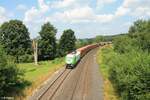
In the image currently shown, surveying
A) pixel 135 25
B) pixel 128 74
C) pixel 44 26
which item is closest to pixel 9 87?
pixel 128 74

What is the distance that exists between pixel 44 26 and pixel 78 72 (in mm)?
55373

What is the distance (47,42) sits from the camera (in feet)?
323

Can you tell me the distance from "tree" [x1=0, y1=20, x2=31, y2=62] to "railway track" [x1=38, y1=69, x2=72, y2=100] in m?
41.8

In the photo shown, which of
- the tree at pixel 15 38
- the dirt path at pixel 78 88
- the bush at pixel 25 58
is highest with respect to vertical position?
the tree at pixel 15 38

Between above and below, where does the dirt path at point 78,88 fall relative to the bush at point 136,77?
below

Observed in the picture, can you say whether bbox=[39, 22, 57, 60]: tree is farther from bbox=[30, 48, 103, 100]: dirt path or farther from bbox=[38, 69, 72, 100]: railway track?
bbox=[30, 48, 103, 100]: dirt path

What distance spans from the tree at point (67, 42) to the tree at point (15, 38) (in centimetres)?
1777

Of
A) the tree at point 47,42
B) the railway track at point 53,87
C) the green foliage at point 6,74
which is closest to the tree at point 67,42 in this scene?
the tree at point 47,42

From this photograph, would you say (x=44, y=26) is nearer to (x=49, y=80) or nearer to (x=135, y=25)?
(x=135, y=25)

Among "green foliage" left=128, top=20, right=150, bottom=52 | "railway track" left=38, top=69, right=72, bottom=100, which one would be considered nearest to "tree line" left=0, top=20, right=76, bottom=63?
"green foliage" left=128, top=20, right=150, bottom=52

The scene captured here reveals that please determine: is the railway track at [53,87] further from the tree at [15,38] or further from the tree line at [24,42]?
the tree at [15,38]

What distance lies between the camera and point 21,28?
9175 cm

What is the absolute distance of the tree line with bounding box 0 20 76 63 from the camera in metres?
88.4

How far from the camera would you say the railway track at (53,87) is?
1274 inches
